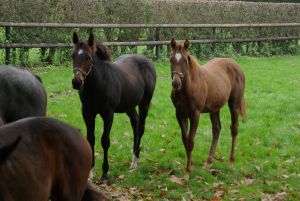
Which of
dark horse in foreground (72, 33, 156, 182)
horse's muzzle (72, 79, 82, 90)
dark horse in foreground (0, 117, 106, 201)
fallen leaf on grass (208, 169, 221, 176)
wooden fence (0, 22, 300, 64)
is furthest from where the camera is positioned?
wooden fence (0, 22, 300, 64)

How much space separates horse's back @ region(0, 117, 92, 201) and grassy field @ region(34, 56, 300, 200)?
230 cm

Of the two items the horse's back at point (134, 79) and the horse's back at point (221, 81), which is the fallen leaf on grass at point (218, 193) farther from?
the horse's back at point (134, 79)

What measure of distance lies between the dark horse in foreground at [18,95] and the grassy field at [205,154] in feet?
5.33

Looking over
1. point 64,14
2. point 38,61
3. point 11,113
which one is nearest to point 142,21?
point 64,14

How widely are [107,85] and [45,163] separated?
3.20 metres

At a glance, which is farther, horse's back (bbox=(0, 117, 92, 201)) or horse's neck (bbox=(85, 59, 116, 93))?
horse's neck (bbox=(85, 59, 116, 93))

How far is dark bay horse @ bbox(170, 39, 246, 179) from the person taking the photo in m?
7.21

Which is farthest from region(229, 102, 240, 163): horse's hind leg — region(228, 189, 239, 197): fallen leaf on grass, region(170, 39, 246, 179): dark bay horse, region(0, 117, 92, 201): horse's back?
region(0, 117, 92, 201): horse's back

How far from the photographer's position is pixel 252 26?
2261 centimetres

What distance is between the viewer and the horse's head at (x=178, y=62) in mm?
7129

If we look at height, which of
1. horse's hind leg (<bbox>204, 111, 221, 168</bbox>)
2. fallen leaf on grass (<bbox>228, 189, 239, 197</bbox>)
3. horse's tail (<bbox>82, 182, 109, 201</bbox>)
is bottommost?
fallen leaf on grass (<bbox>228, 189, 239, 197</bbox>)

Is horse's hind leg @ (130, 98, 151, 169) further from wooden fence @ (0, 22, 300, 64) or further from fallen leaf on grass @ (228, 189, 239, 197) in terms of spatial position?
wooden fence @ (0, 22, 300, 64)

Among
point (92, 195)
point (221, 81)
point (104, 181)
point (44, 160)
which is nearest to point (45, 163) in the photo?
point (44, 160)

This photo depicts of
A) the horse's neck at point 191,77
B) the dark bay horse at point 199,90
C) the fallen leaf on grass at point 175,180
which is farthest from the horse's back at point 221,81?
the fallen leaf on grass at point 175,180
